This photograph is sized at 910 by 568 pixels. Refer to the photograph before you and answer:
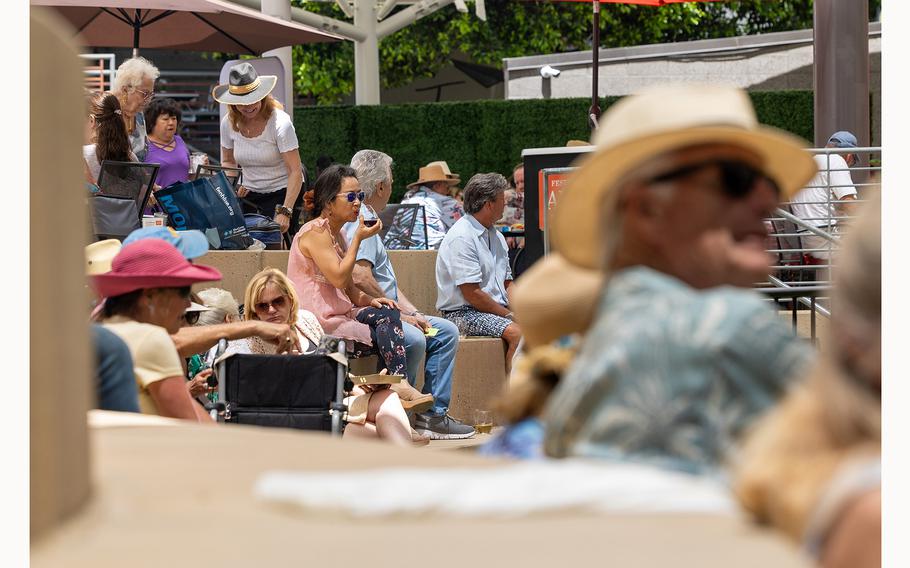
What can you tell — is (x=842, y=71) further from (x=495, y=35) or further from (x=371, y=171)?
(x=495, y=35)

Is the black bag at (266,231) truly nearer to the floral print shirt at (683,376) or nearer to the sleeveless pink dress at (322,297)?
the sleeveless pink dress at (322,297)

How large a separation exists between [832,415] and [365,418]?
17.9 ft

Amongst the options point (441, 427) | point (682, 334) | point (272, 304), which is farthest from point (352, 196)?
point (682, 334)

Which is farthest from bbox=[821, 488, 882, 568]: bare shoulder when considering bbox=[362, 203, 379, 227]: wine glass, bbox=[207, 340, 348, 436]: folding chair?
bbox=[362, 203, 379, 227]: wine glass

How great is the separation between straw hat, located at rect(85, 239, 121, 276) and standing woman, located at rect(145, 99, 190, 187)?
13.5 ft

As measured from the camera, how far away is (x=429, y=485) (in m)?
1.93

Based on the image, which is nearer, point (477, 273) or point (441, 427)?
point (441, 427)

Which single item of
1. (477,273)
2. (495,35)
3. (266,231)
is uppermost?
(495,35)

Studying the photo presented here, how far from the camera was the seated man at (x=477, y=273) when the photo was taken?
8477 mm

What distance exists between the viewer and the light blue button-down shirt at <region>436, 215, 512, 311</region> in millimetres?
8469

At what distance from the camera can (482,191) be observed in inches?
340

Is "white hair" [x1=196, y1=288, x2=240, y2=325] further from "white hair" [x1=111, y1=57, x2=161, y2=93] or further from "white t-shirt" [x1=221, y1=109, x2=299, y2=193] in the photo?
"white t-shirt" [x1=221, y1=109, x2=299, y2=193]

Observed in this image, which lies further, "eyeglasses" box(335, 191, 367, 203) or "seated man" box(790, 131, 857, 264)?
"seated man" box(790, 131, 857, 264)

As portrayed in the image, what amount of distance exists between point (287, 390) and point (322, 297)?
1323 mm
